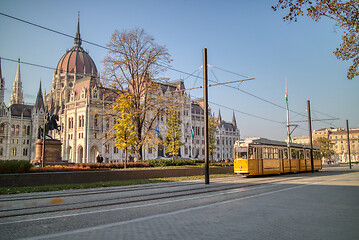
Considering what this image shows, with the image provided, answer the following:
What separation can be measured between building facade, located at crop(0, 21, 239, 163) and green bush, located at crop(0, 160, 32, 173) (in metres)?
47.8

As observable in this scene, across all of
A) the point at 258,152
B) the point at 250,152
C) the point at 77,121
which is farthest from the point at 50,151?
the point at 77,121

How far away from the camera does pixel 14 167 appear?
55.2 feet

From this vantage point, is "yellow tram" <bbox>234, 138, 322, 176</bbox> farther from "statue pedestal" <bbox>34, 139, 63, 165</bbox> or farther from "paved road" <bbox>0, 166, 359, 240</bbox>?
"statue pedestal" <bbox>34, 139, 63, 165</bbox>

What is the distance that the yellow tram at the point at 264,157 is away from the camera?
25.5 meters

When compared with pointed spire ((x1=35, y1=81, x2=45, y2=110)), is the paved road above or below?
below

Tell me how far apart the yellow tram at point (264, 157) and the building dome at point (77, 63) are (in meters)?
87.2

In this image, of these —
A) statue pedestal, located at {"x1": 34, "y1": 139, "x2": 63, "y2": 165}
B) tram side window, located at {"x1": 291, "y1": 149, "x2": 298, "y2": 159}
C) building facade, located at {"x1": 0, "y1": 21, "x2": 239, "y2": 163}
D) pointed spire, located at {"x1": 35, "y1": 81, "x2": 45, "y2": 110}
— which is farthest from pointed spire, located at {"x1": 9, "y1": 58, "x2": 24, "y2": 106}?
tram side window, located at {"x1": 291, "y1": 149, "x2": 298, "y2": 159}

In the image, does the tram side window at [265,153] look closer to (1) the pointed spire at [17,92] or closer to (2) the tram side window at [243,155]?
(2) the tram side window at [243,155]

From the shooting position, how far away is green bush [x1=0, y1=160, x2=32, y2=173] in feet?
54.1

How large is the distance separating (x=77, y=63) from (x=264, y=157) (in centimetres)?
9347

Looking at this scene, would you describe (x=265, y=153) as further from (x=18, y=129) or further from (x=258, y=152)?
(x=18, y=129)

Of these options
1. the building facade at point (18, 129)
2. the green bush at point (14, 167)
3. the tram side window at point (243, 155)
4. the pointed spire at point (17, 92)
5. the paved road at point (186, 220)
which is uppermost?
the pointed spire at point (17, 92)

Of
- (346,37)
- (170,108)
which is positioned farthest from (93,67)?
(346,37)

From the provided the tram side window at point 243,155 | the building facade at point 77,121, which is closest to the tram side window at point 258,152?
the tram side window at point 243,155
